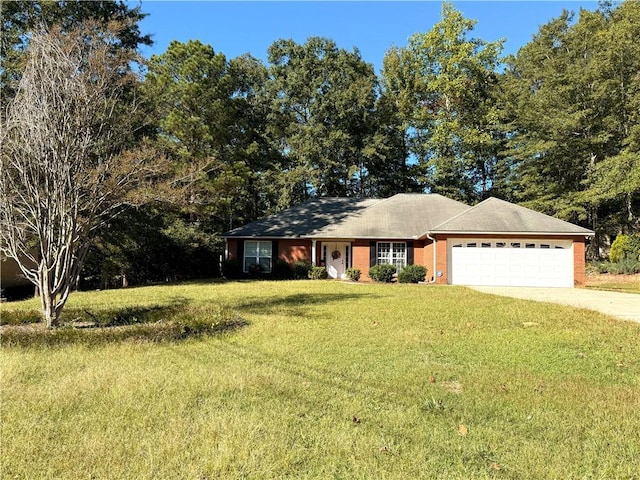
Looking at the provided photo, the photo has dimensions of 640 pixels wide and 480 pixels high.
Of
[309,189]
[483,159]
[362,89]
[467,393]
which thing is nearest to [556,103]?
[483,159]

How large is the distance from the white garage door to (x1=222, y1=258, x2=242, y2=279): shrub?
36.8ft

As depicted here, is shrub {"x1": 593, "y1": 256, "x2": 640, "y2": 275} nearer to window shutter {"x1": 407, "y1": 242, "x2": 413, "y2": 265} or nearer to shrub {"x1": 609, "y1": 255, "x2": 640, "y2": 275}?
shrub {"x1": 609, "y1": 255, "x2": 640, "y2": 275}

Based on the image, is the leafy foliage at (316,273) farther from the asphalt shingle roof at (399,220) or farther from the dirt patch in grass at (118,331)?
the dirt patch in grass at (118,331)

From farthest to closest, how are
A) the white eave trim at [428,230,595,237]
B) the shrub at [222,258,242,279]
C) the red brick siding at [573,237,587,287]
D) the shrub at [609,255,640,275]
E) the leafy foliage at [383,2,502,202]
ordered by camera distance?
the leafy foliage at [383,2,502,202] → the shrub at [222,258,242,279] → the shrub at [609,255,640,275] → the red brick siding at [573,237,587,287] → the white eave trim at [428,230,595,237]

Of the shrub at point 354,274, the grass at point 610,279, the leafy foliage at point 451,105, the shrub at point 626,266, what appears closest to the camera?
the grass at point 610,279

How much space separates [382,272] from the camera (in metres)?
21.4

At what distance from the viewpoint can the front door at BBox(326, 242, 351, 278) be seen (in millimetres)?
24594

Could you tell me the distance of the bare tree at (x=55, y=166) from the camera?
8031mm

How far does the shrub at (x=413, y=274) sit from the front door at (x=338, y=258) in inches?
174

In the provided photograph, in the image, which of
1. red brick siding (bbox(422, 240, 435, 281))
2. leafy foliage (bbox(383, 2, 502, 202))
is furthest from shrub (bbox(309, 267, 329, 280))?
leafy foliage (bbox(383, 2, 502, 202))

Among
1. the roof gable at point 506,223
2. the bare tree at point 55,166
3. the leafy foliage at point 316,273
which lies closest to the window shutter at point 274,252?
the leafy foliage at point 316,273

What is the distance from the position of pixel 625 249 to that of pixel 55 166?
27.7m

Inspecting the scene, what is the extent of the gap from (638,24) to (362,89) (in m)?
17.5

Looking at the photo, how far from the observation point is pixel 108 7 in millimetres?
21047
